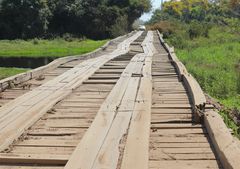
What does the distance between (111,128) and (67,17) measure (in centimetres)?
4121

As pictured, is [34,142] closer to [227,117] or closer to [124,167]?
[124,167]

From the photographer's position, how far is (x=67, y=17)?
44594mm

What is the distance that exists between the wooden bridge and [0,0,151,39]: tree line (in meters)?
30.7

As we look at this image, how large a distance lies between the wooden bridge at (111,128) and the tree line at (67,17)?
101 ft

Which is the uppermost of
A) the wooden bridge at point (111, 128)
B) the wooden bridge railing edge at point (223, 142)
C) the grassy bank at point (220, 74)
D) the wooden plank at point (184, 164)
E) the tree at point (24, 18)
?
the tree at point (24, 18)

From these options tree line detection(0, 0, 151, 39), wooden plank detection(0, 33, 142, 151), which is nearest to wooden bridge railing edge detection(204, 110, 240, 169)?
wooden plank detection(0, 33, 142, 151)

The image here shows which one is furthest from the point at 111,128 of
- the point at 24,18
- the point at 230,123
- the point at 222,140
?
the point at 24,18

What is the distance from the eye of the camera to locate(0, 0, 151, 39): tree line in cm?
4016

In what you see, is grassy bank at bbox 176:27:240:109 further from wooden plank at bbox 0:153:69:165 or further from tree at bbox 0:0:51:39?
tree at bbox 0:0:51:39

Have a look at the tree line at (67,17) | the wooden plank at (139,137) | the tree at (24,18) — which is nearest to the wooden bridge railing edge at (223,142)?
the wooden plank at (139,137)

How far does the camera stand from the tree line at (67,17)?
132ft

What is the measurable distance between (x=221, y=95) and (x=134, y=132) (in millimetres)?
6120

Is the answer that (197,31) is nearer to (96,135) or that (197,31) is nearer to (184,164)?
(96,135)

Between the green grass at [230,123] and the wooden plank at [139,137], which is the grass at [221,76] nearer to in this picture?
the green grass at [230,123]
